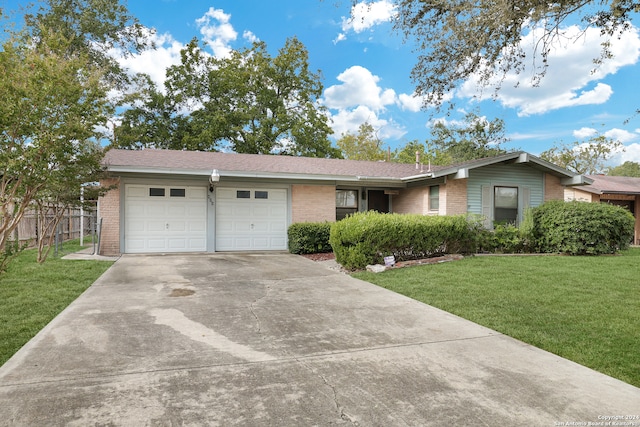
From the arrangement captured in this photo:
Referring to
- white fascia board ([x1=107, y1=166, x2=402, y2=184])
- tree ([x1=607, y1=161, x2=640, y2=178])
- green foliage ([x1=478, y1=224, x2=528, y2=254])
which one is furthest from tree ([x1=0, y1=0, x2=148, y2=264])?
tree ([x1=607, y1=161, x2=640, y2=178])

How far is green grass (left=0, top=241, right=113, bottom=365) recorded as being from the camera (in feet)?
13.8

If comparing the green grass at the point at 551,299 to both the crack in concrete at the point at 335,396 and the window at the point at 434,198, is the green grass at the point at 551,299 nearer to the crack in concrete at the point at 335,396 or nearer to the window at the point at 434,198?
the crack in concrete at the point at 335,396

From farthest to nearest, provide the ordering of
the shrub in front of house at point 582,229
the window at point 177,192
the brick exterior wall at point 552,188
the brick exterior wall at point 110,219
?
the brick exterior wall at point 552,188 < the window at point 177,192 < the brick exterior wall at point 110,219 < the shrub in front of house at point 582,229

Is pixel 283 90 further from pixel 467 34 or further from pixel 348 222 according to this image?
pixel 467 34

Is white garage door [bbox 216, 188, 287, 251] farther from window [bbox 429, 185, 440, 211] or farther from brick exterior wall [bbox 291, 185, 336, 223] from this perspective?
window [bbox 429, 185, 440, 211]

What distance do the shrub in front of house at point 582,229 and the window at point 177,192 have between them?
1120 centimetres

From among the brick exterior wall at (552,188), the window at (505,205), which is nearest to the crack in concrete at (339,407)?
the window at (505,205)

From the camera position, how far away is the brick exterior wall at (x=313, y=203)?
13.8 m

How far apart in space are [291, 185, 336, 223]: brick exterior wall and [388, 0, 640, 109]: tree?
7.12 m

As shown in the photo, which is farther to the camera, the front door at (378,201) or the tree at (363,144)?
the tree at (363,144)

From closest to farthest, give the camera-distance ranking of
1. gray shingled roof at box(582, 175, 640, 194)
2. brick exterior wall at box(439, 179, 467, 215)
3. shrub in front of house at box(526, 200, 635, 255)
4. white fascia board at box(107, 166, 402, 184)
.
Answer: shrub in front of house at box(526, 200, 635, 255) < white fascia board at box(107, 166, 402, 184) < brick exterior wall at box(439, 179, 467, 215) < gray shingled roof at box(582, 175, 640, 194)

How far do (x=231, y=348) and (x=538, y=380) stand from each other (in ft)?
9.01

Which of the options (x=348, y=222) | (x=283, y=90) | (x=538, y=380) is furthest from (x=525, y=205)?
(x=283, y=90)

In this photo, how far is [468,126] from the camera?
34781 millimetres
